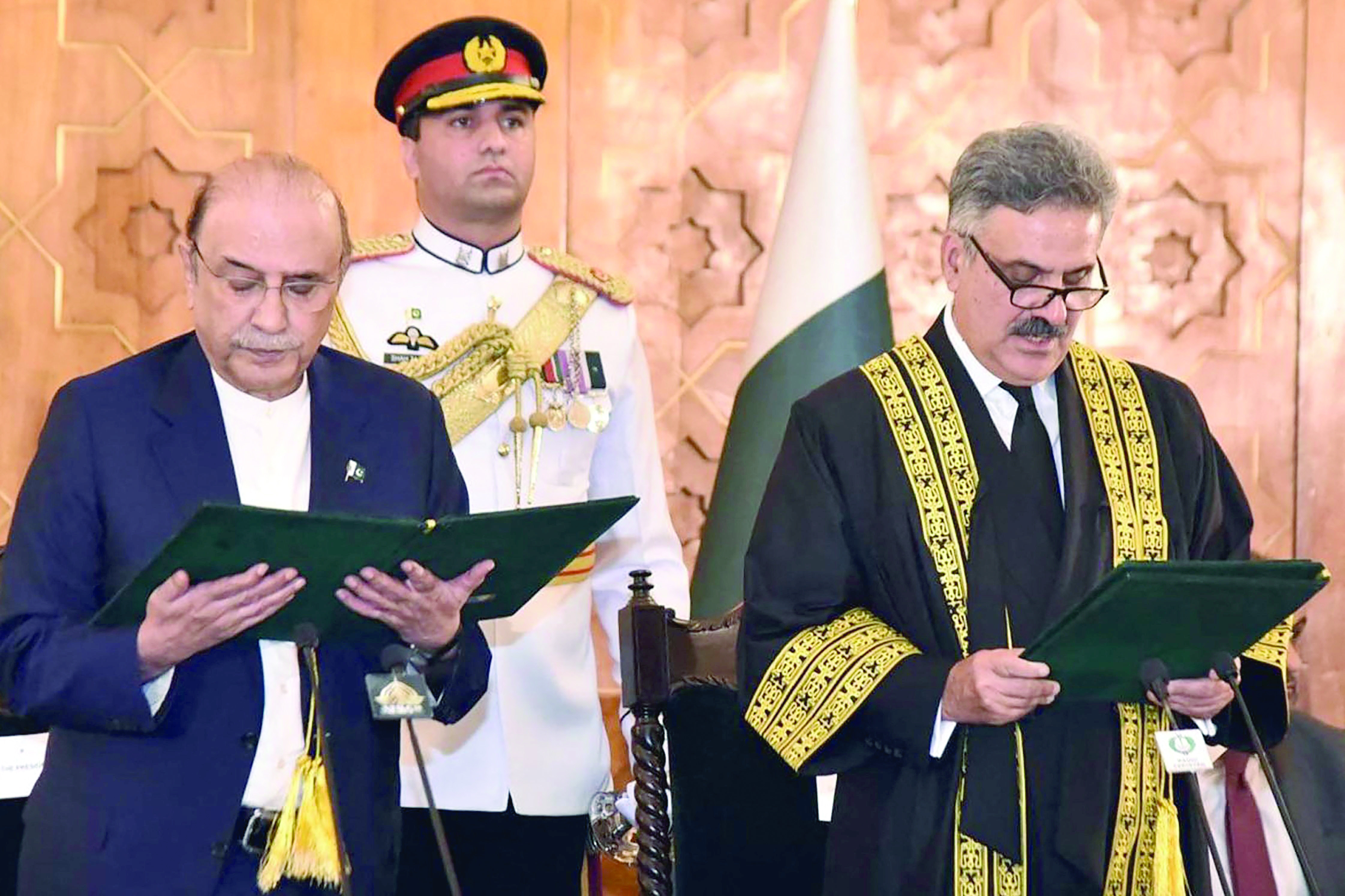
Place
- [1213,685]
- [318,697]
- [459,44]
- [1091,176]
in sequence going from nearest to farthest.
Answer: [318,697] < [1213,685] < [1091,176] < [459,44]

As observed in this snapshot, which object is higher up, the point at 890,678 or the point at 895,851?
the point at 890,678

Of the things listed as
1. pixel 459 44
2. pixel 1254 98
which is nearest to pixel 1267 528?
pixel 1254 98

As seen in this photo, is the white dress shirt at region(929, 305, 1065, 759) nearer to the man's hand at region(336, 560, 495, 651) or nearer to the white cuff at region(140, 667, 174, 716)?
the man's hand at region(336, 560, 495, 651)

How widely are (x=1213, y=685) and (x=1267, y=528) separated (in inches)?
97.5

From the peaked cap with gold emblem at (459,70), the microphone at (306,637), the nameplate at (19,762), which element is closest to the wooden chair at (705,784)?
the microphone at (306,637)

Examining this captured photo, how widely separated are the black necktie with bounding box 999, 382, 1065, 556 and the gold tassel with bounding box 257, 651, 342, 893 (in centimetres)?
96

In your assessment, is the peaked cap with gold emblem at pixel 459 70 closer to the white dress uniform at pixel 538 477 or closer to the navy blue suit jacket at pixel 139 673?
the white dress uniform at pixel 538 477

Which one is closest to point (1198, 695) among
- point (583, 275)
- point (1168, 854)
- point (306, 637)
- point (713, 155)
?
point (1168, 854)

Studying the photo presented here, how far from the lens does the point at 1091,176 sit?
Answer: 250cm

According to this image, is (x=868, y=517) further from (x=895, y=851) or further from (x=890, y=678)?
(x=895, y=851)

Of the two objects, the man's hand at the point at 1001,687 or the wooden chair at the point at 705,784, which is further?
the wooden chair at the point at 705,784

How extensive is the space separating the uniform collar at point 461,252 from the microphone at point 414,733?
3.90 feet

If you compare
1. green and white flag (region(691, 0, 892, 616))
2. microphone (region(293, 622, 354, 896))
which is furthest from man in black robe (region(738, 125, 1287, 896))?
green and white flag (region(691, 0, 892, 616))

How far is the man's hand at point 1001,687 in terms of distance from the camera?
2201mm
